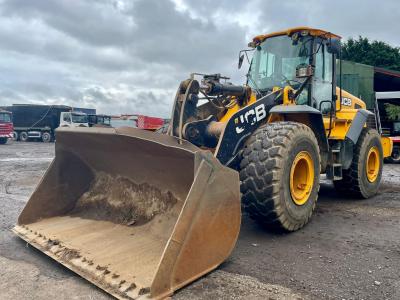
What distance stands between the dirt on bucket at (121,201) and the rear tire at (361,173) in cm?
364

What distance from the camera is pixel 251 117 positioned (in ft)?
14.6

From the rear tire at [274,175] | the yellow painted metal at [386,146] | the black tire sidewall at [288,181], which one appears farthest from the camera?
the yellow painted metal at [386,146]

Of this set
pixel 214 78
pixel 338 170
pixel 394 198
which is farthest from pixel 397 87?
pixel 214 78

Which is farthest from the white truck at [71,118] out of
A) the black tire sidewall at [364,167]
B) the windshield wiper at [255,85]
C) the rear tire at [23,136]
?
the black tire sidewall at [364,167]

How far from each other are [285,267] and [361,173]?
3482 millimetres

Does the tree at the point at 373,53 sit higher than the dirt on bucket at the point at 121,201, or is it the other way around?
the tree at the point at 373,53

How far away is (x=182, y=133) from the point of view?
15.0ft

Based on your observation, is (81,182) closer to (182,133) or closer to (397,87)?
(182,133)

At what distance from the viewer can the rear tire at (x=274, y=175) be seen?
392cm

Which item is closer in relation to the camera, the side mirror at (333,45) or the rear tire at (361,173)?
the side mirror at (333,45)

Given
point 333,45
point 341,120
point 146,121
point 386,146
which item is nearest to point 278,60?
point 333,45

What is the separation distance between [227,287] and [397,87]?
2040 cm

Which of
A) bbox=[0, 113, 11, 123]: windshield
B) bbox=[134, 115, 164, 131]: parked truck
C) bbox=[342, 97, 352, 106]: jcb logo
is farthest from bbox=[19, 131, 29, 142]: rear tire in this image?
bbox=[342, 97, 352, 106]: jcb logo

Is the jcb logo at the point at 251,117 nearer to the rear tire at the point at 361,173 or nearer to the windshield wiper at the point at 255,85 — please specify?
the windshield wiper at the point at 255,85
